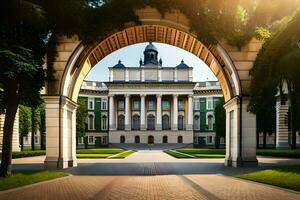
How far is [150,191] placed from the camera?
13586mm

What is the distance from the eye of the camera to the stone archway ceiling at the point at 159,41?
83.3 feet

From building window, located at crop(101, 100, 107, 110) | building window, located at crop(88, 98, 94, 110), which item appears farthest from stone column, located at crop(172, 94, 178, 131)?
building window, located at crop(88, 98, 94, 110)

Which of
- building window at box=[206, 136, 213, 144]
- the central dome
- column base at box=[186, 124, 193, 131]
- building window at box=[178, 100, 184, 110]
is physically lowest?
building window at box=[206, 136, 213, 144]

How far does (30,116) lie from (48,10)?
139ft

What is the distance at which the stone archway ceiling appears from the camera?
83.3 feet

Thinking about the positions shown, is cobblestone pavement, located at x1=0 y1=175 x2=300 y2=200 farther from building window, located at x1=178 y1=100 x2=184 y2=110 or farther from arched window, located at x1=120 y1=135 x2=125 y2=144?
building window, located at x1=178 y1=100 x2=184 y2=110

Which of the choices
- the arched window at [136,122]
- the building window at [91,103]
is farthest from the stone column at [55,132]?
the building window at [91,103]

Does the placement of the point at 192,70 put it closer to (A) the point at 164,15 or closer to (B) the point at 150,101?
(B) the point at 150,101

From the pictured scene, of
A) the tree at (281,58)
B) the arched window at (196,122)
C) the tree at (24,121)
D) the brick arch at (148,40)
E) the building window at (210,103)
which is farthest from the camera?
the arched window at (196,122)

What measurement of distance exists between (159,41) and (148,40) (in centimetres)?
93

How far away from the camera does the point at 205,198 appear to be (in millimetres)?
11797

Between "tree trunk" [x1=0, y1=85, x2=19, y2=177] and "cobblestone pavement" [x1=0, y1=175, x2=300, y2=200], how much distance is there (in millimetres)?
2368

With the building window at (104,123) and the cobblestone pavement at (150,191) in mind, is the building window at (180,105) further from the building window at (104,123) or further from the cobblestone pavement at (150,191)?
the cobblestone pavement at (150,191)

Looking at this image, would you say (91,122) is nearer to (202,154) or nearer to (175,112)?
(175,112)
